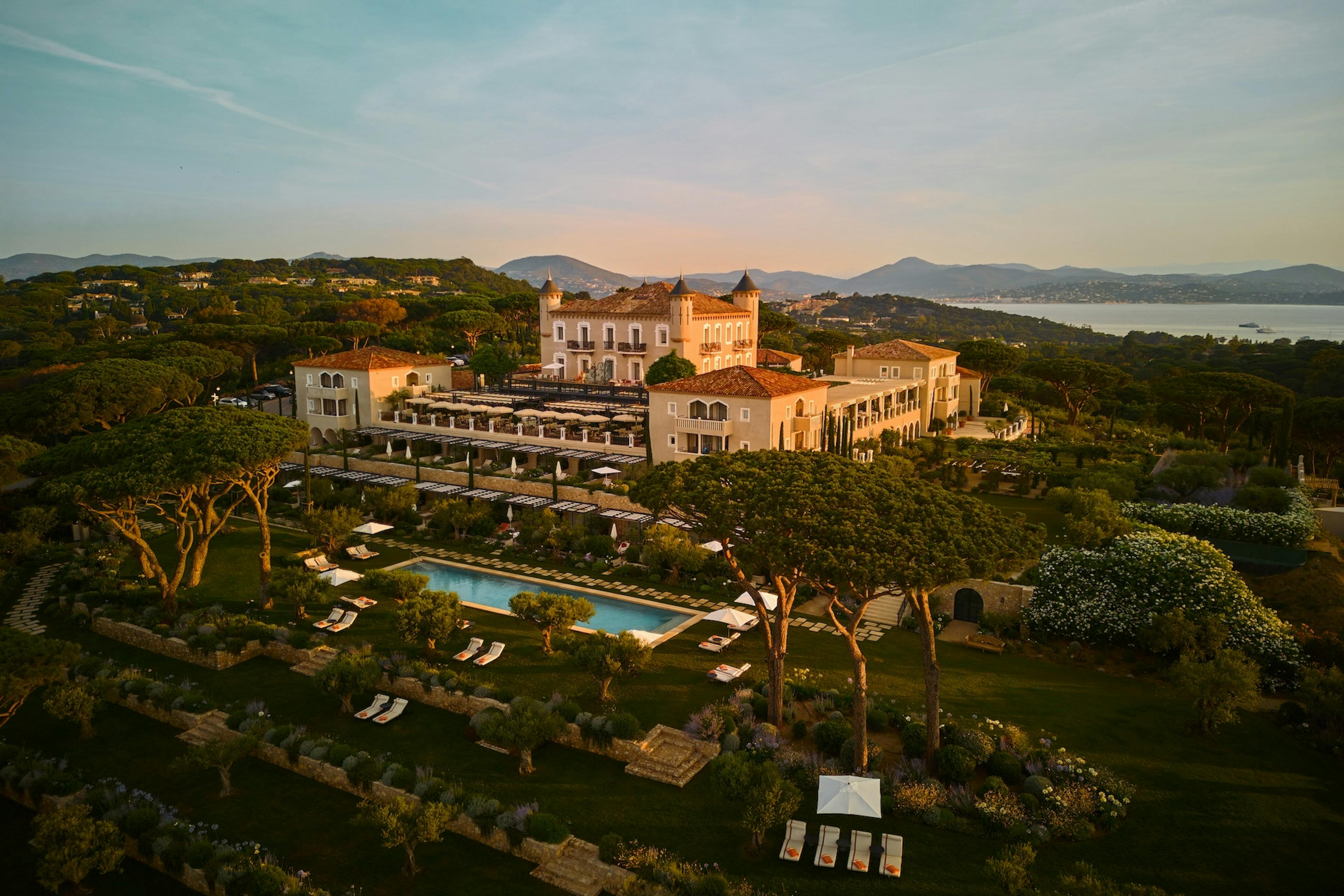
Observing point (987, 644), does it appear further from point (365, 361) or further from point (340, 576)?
point (365, 361)

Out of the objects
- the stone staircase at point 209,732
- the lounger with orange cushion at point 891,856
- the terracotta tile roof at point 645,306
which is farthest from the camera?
the terracotta tile roof at point 645,306

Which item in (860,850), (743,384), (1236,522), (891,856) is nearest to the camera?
(891,856)

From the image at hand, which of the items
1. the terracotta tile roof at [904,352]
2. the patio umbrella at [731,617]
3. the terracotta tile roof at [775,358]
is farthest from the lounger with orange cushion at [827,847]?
the terracotta tile roof at [775,358]

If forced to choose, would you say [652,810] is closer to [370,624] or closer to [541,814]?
[541,814]

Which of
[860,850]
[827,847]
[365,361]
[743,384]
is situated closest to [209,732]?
[827,847]

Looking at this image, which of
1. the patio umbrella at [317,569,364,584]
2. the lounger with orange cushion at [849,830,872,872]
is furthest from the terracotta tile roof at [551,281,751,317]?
the lounger with orange cushion at [849,830,872,872]

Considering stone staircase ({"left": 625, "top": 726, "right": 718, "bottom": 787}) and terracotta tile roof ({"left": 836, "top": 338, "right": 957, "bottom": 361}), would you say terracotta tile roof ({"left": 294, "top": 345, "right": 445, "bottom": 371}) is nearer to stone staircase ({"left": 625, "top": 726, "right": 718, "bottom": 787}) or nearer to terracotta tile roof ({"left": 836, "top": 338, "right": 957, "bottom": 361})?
terracotta tile roof ({"left": 836, "top": 338, "right": 957, "bottom": 361})

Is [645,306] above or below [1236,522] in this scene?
above

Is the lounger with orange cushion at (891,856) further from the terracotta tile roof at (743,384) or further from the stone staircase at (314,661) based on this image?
the terracotta tile roof at (743,384)

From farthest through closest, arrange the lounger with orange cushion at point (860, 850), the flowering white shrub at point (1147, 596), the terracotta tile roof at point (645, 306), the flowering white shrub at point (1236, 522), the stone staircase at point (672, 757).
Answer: the terracotta tile roof at point (645, 306) < the flowering white shrub at point (1236, 522) < the flowering white shrub at point (1147, 596) < the stone staircase at point (672, 757) < the lounger with orange cushion at point (860, 850)
